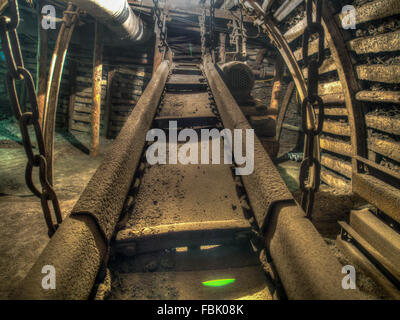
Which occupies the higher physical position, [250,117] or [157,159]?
[250,117]

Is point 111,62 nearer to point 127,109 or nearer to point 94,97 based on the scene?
point 127,109

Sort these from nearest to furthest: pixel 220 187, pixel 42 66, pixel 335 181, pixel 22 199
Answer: pixel 220 187 < pixel 22 199 < pixel 335 181 < pixel 42 66

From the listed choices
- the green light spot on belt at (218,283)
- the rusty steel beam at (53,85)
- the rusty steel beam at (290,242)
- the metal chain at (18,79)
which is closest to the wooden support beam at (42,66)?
the rusty steel beam at (53,85)

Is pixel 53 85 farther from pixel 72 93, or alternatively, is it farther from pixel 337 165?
pixel 337 165

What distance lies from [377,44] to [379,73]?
36 cm

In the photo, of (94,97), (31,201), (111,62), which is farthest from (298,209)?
(111,62)

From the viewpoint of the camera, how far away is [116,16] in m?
4.48

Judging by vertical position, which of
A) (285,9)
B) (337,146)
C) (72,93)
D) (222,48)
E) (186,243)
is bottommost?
(186,243)

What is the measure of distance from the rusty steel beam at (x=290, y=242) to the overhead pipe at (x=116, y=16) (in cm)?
434

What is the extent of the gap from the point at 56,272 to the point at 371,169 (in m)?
3.78

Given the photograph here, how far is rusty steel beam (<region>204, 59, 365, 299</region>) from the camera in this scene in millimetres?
850

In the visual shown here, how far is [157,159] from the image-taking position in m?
2.08

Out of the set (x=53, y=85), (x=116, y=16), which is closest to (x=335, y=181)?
(x=116, y=16)

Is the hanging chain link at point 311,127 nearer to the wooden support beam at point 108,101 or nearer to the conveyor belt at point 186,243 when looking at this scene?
the conveyor belt at point 186,243
